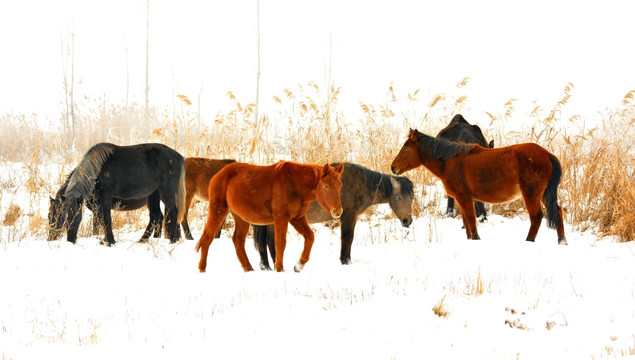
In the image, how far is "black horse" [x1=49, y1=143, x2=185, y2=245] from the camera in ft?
23.1

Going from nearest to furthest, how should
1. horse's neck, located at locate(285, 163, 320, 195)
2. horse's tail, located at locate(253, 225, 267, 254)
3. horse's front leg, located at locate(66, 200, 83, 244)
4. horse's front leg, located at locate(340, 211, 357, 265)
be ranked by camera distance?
horse's neck, located at locate(285, 163, 320, 195)
horse's tail, located at locate(253, 225, 267, 254)
horse's front leg, located at locate(340, 211, 357, 265)
horse's front leg, located at locate(66, 200, 83, 244)

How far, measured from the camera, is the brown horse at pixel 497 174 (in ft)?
19.1

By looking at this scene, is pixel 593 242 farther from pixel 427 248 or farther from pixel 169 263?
pixel 169 263

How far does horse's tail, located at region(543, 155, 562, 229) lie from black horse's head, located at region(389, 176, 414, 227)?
1.45 meters

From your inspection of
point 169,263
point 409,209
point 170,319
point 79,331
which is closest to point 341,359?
point 170,319

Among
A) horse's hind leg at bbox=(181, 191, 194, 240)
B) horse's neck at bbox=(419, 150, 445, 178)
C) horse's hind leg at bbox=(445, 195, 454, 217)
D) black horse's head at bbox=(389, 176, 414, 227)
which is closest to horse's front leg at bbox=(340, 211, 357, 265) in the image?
black horse's head at bbox=(389, 176, 414, 227)

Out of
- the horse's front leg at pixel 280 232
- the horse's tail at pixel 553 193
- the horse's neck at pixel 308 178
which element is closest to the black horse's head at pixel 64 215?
the horse's front leg at pixel 280 232

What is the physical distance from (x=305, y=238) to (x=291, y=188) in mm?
488

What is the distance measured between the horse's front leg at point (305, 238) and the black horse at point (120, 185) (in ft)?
9.32

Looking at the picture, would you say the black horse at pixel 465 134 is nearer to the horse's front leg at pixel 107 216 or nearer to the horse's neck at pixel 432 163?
the horse's neck at pixel 432 163

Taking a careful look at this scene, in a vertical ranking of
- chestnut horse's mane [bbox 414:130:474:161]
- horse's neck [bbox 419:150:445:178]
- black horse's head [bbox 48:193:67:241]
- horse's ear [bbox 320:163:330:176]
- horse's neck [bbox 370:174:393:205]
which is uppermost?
chestnut horse's mane [bbox 414:130:474:161]

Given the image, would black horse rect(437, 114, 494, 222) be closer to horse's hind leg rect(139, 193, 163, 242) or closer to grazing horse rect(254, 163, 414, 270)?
grazing horse rect(254, 163, 414, 270)

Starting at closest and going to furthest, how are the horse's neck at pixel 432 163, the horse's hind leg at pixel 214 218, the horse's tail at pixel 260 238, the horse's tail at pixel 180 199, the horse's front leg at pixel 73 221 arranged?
the horse's hind leg at pixel 214 218 < the horse's tail at pixel 260 238 < the horse's neck at pixel 432 163 < the horse's front leg at pixel 73 221 < the horse's tail at pixel 180 199

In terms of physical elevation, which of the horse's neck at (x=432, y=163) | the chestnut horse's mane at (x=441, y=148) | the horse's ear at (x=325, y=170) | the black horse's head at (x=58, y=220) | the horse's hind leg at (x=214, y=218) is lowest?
the black horse's head at (x=58, y=220)
